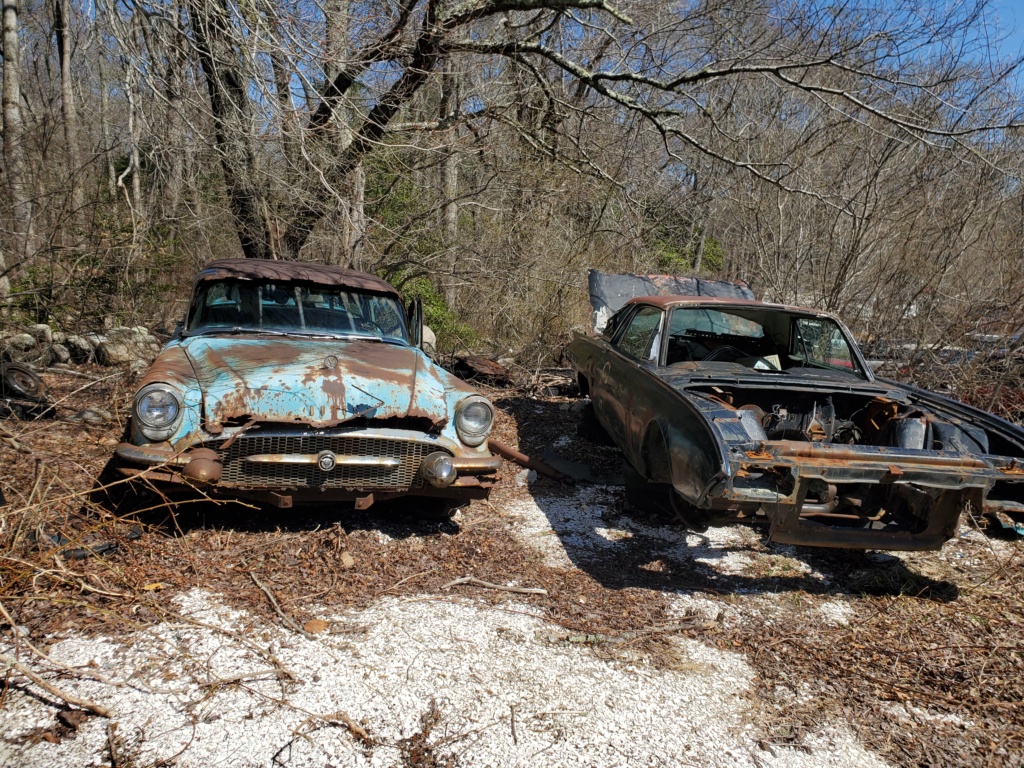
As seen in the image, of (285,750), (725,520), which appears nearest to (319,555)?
(285,750)

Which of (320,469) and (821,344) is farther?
(821,344)

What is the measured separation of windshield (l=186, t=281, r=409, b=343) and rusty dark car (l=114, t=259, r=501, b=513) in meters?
0.10

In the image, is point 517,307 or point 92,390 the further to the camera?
point 517,307

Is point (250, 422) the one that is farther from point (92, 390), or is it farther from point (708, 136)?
point (708, 136)

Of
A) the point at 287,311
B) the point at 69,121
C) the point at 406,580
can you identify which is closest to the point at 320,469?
the point at 406,580

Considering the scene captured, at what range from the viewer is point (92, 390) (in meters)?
6.95

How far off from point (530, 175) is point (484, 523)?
25.3 ft

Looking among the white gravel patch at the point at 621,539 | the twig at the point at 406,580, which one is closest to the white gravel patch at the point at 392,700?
the twig at the point at 406,580

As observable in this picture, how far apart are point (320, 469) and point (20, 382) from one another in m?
4.11

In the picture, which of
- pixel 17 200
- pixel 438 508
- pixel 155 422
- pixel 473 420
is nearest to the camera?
pixel 155 422

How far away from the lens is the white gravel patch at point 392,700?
240 cm

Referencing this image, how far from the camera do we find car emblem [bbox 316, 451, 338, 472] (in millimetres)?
3676

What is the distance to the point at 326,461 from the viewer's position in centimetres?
368

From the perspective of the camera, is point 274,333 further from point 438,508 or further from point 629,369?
point 629,369
